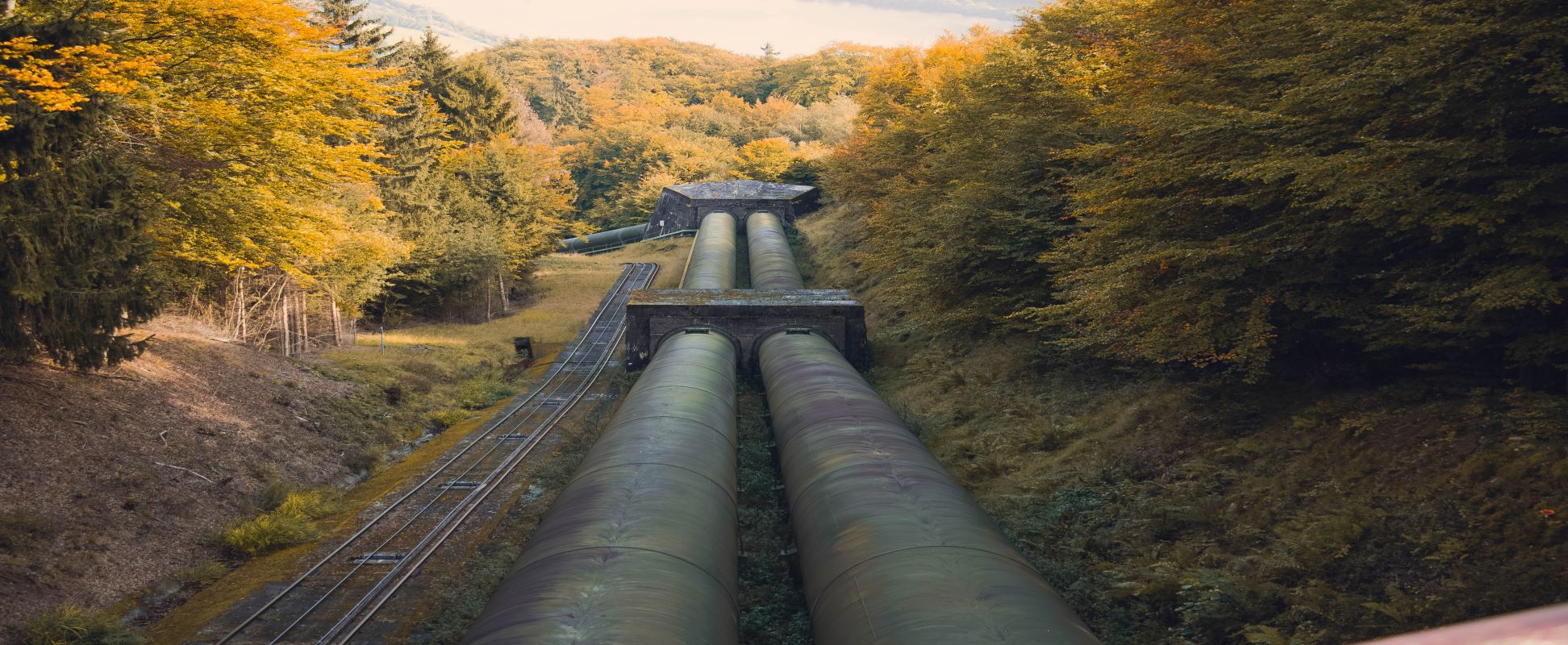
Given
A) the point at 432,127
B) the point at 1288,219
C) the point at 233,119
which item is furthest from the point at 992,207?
the point at 432,127

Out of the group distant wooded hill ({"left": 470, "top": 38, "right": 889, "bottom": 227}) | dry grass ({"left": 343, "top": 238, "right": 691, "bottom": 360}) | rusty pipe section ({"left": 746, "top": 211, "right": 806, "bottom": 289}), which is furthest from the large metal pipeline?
rusty pipe section ({"left": 746, "top": 211, "right": 806, "bottom": 289})

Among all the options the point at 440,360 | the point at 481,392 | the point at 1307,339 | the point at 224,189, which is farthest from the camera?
the point at 440,360

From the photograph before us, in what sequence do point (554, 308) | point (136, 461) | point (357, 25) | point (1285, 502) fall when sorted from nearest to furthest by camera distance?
point (1285, 502) → point (136, 461) → point (554, 308) → point (357, 25)

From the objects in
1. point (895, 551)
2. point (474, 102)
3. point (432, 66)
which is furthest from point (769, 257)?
point (895, 551)

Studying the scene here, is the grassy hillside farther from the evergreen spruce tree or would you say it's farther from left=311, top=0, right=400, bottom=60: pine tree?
left=311, top=0, right=400, bottom=60: pine tree

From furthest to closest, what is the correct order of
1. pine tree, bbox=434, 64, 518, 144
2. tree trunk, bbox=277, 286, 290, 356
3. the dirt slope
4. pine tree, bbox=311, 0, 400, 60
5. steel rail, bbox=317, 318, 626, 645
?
pine tree, bbox=434, 64, 518, 144 → pine tree, bbox=311, 0, 400, 60 → tree trunk, bbox=277, 286, 290, 356 → the dirt slope → steel rail, bbox=317, 318, 626, 645

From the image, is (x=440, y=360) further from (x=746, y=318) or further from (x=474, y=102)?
(x=474, y=102)
